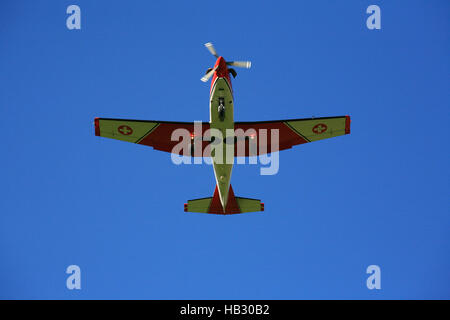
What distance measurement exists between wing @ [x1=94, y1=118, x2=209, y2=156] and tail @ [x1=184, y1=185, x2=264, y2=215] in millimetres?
4268

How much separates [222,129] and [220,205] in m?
7.07

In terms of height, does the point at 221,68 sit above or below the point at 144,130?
above

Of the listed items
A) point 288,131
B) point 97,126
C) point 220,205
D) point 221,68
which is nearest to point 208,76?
point 221,68

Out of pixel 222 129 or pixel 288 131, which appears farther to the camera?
pixel 288 131

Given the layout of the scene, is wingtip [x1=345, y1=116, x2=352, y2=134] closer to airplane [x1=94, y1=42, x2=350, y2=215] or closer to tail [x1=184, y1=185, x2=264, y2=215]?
airplane [x1=94, y1=42, x2=350, y2=215]

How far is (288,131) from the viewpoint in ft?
98.6

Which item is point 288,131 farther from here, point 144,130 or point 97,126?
point 97,126

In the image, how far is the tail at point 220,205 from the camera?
3228 centimetres

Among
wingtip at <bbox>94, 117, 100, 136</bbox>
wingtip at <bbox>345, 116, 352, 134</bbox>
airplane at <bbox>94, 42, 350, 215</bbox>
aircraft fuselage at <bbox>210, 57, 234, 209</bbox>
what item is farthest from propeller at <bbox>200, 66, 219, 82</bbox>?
wingtip at <bbox>345, 116, 352, 134</bbox>

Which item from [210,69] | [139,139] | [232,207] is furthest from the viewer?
[232,207]

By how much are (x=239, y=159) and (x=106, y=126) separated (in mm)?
9901
